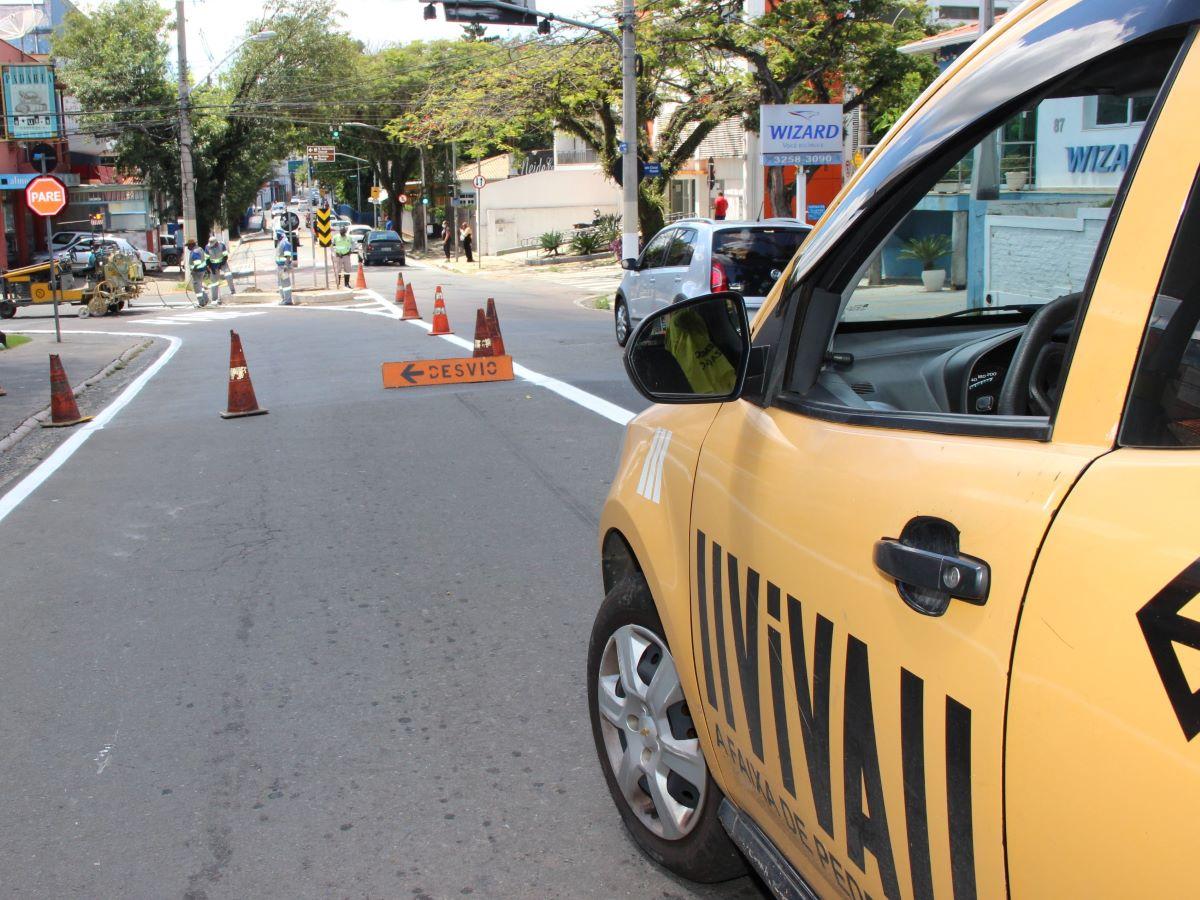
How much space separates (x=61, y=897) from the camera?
11.2ft

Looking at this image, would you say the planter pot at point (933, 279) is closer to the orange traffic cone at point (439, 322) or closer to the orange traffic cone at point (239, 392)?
the orange traffic cone at point (239, 392)

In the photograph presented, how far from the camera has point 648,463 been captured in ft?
11.0

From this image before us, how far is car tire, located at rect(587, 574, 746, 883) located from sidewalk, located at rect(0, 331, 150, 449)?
964 centimetres

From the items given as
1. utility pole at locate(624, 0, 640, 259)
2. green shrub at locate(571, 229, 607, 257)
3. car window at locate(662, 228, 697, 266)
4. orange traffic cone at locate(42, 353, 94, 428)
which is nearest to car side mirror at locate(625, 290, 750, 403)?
orange traffic cone at locate(42, 353, 94, 428)

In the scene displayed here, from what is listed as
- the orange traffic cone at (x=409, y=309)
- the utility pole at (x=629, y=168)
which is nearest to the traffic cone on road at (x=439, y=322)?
the orange traffic cone at (x=409, y=309)

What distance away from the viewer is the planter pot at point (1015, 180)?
306 cm

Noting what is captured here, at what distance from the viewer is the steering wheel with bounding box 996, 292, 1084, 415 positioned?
2461 mm

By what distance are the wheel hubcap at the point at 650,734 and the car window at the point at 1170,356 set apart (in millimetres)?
1665

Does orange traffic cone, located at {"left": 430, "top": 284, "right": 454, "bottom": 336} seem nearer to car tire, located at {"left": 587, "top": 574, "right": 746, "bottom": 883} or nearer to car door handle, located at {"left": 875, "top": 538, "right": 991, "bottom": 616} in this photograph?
car tire, located at {"left": 587, "top": 574, "right": 746, "bottom": 883}

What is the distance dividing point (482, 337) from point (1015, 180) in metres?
11.7

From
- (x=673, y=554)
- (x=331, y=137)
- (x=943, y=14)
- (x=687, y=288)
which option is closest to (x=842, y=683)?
(x=673, y=554)

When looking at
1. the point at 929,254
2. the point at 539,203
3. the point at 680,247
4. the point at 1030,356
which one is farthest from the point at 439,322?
the point at 539,203

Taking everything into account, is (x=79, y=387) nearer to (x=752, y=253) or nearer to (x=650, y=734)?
(x=752, y=253)

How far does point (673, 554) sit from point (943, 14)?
45278 mm
